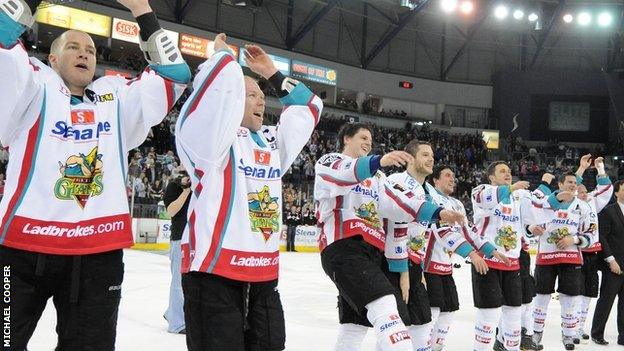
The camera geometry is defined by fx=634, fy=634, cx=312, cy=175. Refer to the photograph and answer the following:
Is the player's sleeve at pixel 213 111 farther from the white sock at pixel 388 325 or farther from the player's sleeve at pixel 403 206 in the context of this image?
the player's sleeve at pixel 403 206

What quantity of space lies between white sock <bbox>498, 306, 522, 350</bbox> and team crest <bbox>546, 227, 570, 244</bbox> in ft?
5.61

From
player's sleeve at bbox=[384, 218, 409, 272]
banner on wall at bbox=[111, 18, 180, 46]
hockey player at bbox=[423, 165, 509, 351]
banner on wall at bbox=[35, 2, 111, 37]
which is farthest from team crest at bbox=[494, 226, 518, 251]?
banner on wall at bbox=[111, 18, 180, 46]

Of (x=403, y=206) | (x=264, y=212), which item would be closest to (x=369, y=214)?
(x=403, y=206)

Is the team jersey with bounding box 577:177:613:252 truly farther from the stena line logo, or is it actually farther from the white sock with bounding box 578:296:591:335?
the stena line logo

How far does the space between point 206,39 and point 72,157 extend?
24445mm

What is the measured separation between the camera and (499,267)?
5.97 metres

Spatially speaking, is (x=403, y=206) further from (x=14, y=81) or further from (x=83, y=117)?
(x=14, y=81)

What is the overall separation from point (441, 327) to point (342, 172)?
2587 mm

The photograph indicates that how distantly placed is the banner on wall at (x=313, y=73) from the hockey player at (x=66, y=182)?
2606cm

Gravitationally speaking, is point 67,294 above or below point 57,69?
below

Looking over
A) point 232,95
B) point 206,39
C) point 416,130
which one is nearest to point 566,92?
point 416,130

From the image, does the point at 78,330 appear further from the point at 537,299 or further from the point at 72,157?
the point at 537,299

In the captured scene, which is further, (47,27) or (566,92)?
(566,92)

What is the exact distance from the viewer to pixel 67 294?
2.50 metres
